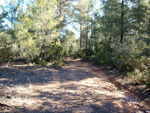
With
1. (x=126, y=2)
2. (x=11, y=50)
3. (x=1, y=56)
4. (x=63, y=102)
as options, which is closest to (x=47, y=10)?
(x=11, y=50)

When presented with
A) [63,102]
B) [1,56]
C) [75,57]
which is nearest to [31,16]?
[1,56]

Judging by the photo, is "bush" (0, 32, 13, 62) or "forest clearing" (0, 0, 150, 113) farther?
"bush" (0, 32, 13, 62)

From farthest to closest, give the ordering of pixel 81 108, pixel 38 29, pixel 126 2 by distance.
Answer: pixel 38 29, pixel 126 2, pixel 81 108

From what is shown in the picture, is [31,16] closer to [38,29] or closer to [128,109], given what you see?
[38,29]

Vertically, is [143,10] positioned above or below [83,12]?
below

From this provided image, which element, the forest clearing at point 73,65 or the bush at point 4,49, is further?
the bush at point 4,49

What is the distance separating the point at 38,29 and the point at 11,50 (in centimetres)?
381

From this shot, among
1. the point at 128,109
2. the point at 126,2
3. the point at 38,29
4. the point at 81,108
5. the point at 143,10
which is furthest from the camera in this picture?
the point at 38,29

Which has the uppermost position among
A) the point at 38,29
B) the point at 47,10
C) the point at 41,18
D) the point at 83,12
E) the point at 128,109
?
the point at 83,12

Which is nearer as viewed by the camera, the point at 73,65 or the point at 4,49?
the point at 4,49

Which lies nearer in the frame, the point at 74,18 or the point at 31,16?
the point at 31,16

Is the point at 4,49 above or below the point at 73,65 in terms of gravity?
above

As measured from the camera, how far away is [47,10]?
13148 mm

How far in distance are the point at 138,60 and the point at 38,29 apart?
32.4 feet
